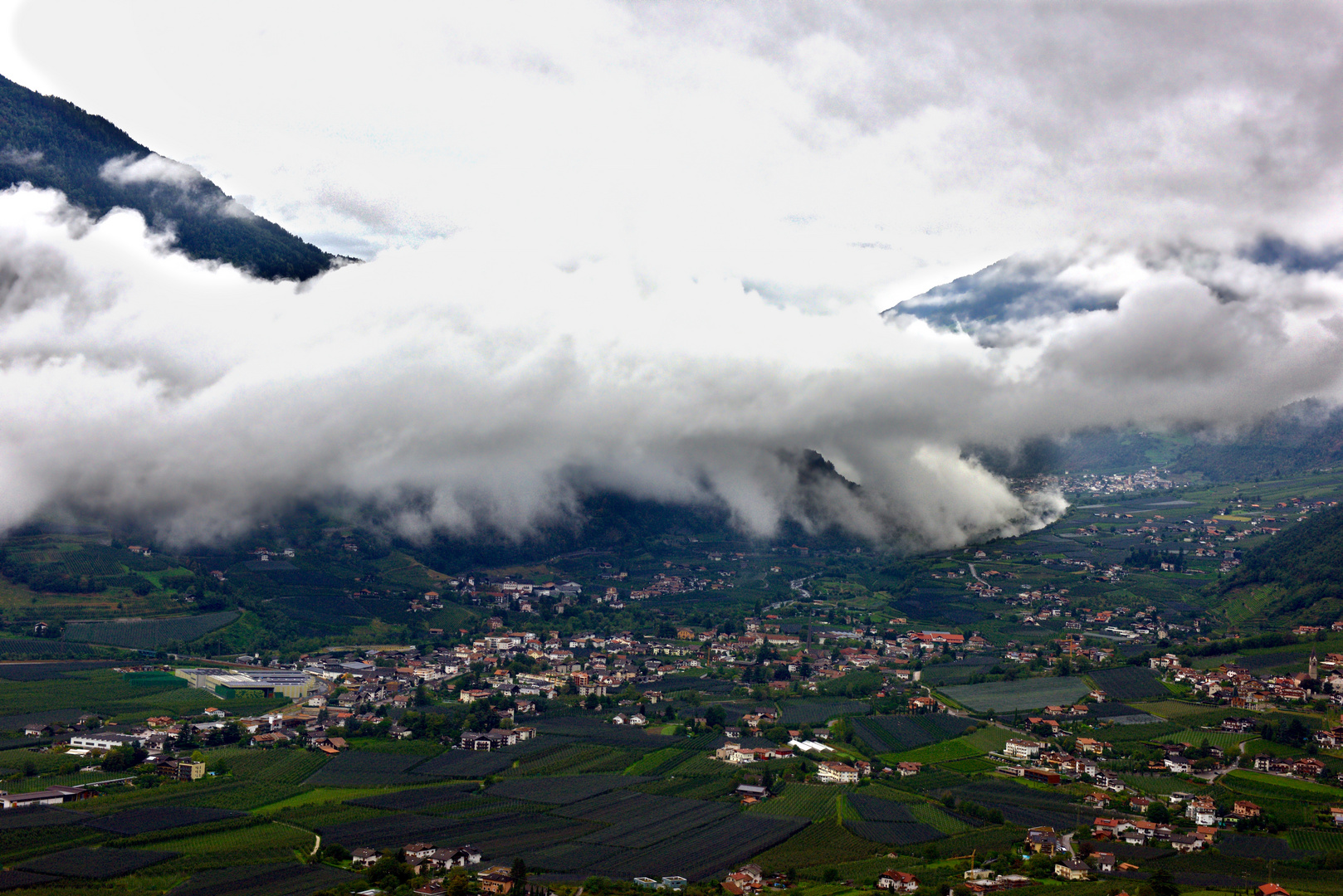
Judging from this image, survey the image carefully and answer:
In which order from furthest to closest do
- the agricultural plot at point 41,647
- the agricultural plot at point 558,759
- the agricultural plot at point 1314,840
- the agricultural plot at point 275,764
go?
the agricultural plot at point 41,647
the agricultural plot at point 558,759
the agricultural plot at point 275,764
the agricultural plot at point 1314,840

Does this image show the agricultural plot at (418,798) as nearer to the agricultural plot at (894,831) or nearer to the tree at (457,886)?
the tree at (457,886)

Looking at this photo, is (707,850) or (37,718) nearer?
(707,850)

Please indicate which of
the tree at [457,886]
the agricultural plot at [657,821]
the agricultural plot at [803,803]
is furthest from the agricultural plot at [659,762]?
the tree at [457,886]

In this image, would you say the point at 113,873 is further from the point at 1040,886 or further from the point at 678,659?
the point at 678,659

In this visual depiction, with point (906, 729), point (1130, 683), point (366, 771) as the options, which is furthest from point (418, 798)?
point (1130, 683)

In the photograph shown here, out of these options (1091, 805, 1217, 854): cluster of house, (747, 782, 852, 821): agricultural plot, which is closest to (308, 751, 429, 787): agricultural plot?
(747, 782, 852, 821): agricultural plot

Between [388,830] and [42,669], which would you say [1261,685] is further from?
[42,669]

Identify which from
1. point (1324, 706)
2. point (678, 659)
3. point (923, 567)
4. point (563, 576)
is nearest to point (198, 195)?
point (563, 576)

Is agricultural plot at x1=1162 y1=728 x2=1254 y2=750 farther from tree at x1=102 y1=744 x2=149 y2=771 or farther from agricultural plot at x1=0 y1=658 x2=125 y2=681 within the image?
agricultural plot at x1=0 y1=658 x2=125 y2=681
